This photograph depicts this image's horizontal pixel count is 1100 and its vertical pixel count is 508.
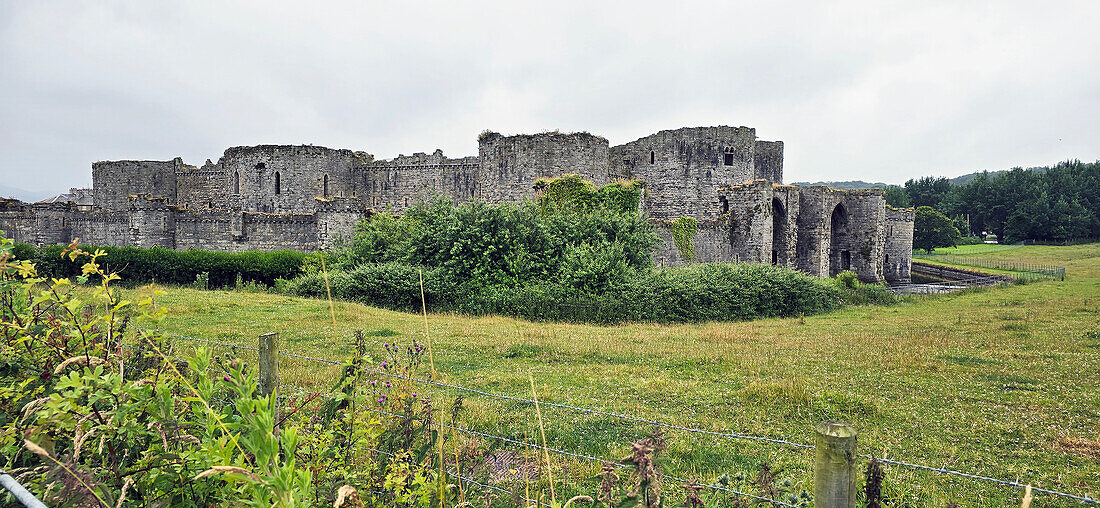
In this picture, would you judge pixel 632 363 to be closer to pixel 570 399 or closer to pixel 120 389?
pixel 570 399

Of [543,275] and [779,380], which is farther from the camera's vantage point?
[543,275]

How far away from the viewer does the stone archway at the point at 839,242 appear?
30812mm

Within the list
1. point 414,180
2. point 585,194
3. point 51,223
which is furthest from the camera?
point 414,180

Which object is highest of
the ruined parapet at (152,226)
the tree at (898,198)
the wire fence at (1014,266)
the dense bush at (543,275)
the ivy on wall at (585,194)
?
the tree at (898,198)

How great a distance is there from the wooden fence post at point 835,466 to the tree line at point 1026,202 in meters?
66.9

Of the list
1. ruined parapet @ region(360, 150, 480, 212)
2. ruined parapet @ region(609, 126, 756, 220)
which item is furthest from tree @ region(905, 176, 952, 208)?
ruined parapet @ region(360, 150, 480, 212)

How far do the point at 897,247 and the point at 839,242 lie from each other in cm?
460

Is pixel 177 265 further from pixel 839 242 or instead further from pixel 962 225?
pixel 962 225

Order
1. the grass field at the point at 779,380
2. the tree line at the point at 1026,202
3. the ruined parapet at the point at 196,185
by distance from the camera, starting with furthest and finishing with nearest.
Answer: the tree line at the point at 1026,202
the ruined parapet at the point at 196,185
the grass field at the point at 779,380

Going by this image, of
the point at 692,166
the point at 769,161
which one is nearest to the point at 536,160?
the point at 692,166

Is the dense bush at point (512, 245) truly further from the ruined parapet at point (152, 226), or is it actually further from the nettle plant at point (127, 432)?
the nettle plant at point (127, 432)

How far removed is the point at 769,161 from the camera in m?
32.7

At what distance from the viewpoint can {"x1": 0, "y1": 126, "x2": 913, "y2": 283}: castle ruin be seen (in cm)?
2391

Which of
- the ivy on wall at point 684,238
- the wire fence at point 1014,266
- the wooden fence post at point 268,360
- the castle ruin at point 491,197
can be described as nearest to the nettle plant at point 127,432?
the wooden fence post at point 268,360
